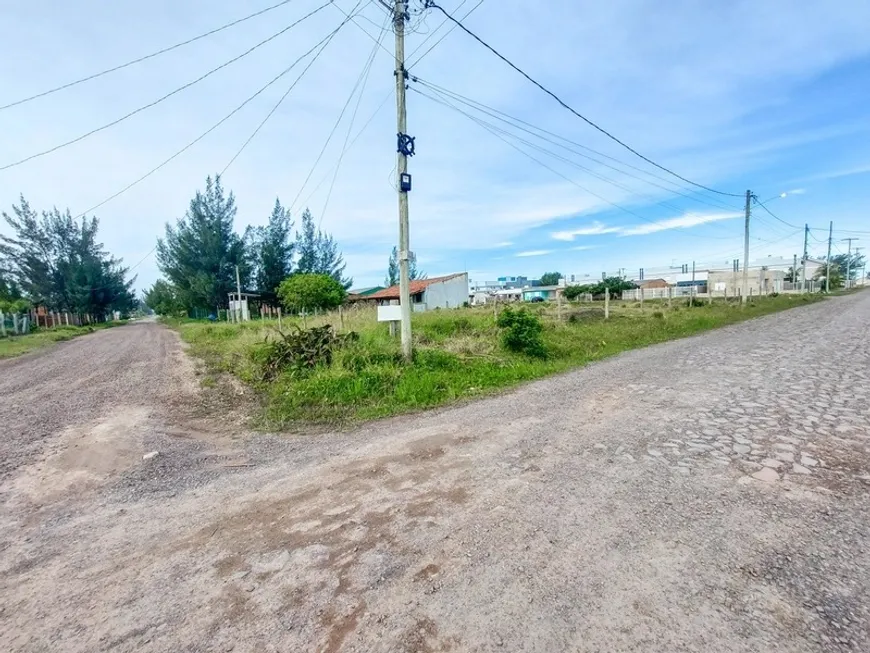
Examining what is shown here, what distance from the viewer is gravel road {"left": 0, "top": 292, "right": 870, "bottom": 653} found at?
5.39ft

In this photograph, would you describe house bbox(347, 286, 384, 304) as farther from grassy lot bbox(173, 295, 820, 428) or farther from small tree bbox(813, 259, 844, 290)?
small tree bbox(813, 259, 844, 290)

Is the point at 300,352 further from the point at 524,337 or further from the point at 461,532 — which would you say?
the point at 461,532

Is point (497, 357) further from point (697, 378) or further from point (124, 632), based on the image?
point (124, 632)

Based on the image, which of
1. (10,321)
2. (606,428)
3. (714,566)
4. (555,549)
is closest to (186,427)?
(555,549)

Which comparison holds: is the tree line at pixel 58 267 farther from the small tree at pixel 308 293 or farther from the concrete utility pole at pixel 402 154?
the concrete utility pole at pixel 402 154

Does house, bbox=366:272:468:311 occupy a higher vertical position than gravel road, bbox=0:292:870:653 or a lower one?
higher

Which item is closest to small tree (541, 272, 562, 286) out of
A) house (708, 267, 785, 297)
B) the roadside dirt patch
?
house (708, 267, 785, 297)

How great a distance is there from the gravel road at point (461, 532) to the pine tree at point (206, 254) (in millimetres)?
33681

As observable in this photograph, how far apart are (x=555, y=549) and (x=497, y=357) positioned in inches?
236

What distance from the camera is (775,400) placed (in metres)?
4.49

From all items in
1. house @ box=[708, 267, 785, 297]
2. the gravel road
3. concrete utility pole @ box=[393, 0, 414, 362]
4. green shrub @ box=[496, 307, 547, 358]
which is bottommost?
the gravel road

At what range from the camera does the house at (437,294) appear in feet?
118

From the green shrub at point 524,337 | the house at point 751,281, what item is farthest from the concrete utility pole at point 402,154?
the house at point 751,281

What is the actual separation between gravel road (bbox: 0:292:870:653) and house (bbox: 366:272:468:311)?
29.9 m
